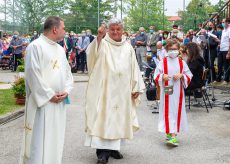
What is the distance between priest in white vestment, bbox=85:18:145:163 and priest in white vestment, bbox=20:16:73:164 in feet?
4.11

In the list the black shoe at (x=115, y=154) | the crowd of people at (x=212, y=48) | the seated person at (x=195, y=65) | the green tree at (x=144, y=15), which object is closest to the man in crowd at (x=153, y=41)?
the crowd of people at (x=212, y=48)

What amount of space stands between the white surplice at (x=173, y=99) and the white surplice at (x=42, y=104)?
117 inches

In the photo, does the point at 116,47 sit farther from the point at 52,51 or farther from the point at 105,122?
the point at 52,51

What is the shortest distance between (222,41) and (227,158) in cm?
912

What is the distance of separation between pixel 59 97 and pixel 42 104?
247 mm

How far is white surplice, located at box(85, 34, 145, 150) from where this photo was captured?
665 centimetres

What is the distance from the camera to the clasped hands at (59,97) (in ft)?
17.4

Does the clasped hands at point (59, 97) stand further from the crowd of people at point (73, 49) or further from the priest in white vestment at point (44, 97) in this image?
the crowd of people at point (73, 49)

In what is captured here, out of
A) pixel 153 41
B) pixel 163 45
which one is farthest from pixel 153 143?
pixel 153 41

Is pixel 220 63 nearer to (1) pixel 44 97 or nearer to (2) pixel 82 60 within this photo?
(2) pixel 82 60

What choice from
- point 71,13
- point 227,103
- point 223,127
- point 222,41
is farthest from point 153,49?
point 71,13

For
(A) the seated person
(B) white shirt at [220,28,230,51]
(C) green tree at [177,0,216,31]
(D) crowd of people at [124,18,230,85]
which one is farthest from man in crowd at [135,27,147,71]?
(C) green tree at [177,0,216,31]

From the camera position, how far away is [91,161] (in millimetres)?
6773

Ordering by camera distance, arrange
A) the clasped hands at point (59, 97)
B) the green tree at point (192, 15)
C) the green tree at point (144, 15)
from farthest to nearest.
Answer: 1. the green tree at point (144, 15)
2. the green tree at point (192, 15)
3. the clasped hands at point (59, 97)
